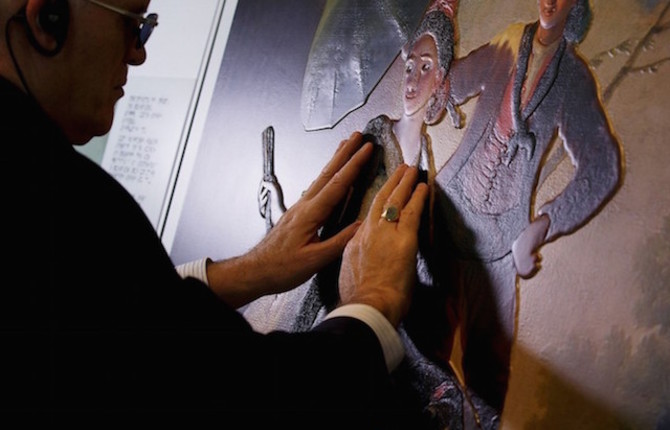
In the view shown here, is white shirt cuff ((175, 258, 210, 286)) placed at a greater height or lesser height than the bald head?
lesser

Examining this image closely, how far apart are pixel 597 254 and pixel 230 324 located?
459 mm

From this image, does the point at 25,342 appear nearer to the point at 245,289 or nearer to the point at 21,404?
the point at 21,404

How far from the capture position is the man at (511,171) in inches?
31.9

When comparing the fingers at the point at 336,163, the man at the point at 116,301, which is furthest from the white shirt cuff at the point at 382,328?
the fingers at the point at 336,163

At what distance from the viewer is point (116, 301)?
27.5 inches

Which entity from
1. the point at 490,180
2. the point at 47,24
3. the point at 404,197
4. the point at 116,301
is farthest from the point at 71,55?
the point at 490,180

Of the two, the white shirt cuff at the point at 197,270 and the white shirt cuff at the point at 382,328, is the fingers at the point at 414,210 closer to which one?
the white shirt cuff at the point at 382,328

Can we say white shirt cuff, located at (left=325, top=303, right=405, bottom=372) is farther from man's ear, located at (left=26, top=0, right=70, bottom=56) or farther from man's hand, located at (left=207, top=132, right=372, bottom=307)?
man's ear, located at (left=26, top=0, right=70, bottom=56)

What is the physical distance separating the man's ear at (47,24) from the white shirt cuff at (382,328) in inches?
22.9

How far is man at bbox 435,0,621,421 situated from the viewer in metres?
0.81

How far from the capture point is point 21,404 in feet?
2.09

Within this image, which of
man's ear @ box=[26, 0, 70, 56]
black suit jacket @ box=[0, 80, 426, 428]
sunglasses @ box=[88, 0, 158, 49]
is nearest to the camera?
black suit jacket @ box=[0, 80, 426, 428]

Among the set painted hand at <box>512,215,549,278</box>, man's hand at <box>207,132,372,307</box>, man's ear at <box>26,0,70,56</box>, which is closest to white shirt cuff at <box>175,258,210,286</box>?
man's hand at <box>207,132,372,307</box>

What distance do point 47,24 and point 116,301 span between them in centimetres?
47
